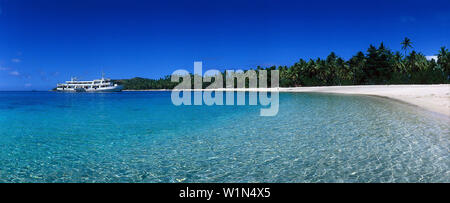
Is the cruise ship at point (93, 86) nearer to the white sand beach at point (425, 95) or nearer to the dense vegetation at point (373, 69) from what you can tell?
the dense vegetation at point (373, 69)

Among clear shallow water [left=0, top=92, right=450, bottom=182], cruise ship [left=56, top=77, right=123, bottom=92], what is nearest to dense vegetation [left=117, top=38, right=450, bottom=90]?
clear shallow water [left=0, top=92, right=450, bottom=182]

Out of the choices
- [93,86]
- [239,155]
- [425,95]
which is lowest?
[239,155]

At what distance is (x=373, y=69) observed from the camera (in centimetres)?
6856

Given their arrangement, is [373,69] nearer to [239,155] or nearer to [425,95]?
[425,95]

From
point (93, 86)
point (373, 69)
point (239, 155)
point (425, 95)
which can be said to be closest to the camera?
point (239, 155)

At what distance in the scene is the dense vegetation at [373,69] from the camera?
57344 mm

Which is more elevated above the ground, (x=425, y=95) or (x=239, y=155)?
(x=425, y=95)

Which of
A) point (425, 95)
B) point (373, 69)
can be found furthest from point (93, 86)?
point (425, 95)

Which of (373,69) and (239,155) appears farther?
(373,69)

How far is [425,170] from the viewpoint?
5504 mm
